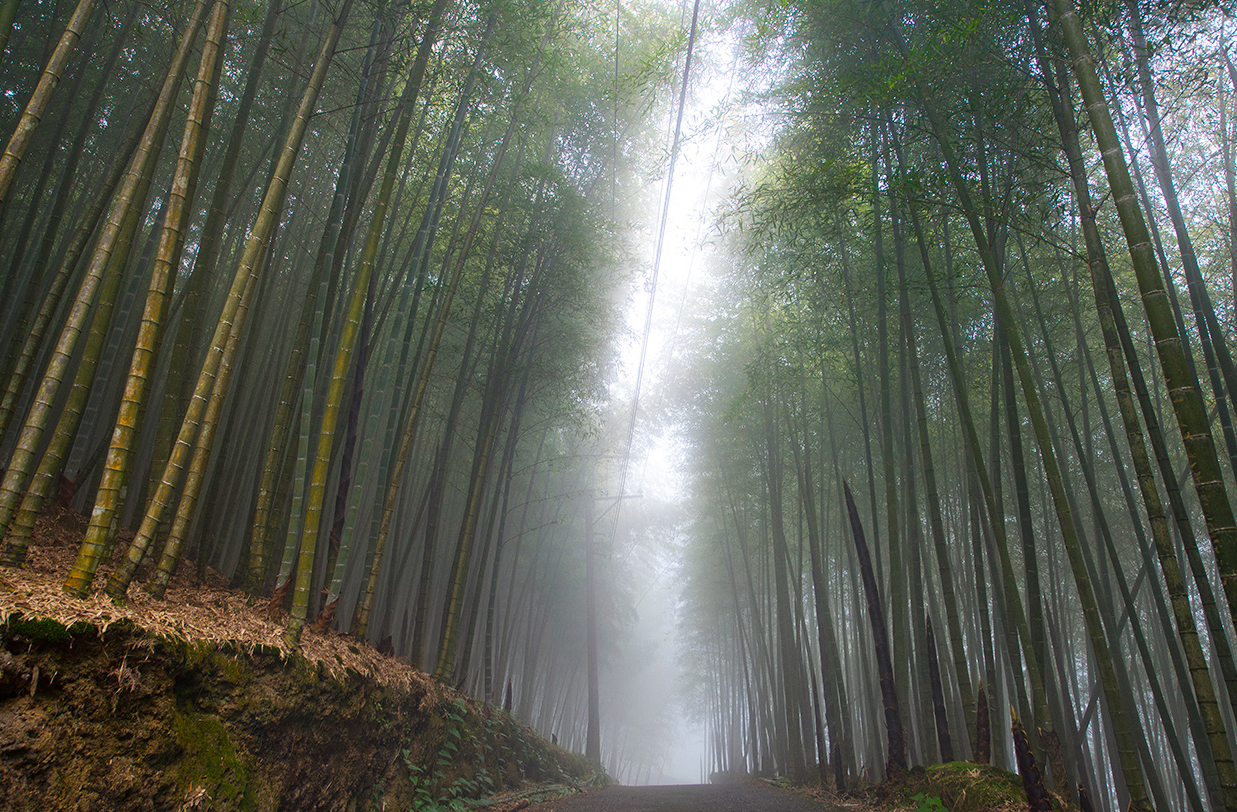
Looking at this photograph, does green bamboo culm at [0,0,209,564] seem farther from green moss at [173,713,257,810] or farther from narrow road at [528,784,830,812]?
narrow road at [528,784,830,812]

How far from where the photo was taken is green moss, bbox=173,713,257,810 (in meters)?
1.68

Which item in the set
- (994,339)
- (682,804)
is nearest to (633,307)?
(994,339)

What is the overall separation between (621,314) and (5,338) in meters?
5.76

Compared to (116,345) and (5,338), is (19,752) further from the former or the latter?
(5,338)

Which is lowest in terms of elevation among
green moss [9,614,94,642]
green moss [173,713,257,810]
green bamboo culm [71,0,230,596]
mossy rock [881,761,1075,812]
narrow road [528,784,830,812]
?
narrow road [528,784,830,812]

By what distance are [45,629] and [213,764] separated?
690 mm

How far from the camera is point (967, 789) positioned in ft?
8.95

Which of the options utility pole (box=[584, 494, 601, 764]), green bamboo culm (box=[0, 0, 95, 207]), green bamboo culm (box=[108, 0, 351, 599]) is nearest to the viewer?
green bamboo culm (box=[0, 0, 95, 207])

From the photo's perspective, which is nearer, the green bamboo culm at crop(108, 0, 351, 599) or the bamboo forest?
the green bamboo culm at crop(108, 0, 351, 599)

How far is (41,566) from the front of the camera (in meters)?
1.88

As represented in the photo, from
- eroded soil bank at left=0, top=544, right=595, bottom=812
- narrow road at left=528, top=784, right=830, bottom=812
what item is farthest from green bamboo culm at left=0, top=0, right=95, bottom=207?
narrow road at left=528, top=784, right=830, bottom=812

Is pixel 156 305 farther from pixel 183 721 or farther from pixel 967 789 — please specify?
pixel 967 789

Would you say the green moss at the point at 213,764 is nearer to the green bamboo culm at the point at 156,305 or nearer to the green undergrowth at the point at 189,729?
the green undergrowth at the point at 189,729

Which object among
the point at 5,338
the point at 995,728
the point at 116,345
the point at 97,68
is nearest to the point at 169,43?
the point at 97,68
